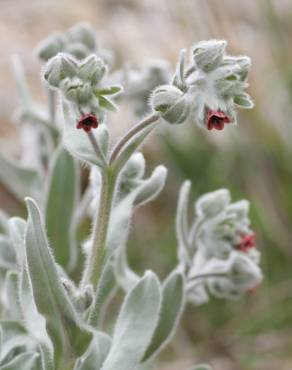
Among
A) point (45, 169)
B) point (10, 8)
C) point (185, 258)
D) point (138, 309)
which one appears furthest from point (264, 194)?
point (10, 8)

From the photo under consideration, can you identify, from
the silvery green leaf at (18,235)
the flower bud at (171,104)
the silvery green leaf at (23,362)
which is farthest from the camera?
the silvery green leaf at (18,235)

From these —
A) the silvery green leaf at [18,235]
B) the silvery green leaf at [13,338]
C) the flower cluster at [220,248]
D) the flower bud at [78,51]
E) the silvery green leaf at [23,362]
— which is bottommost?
the silvery green leaf at [23,362]

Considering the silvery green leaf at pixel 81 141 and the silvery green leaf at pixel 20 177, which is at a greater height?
the silvery green leaf at pixel 20 177

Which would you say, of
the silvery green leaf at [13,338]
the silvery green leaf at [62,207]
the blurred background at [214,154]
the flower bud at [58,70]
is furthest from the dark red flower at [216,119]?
the blurred background at [214,154]

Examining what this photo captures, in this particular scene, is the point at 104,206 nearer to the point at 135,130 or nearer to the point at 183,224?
the point at 135,130

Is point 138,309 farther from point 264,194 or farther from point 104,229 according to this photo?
point 264,194

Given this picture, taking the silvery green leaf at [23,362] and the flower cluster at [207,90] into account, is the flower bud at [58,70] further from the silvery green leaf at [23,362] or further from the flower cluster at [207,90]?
the silvery green leaf at [23,362]

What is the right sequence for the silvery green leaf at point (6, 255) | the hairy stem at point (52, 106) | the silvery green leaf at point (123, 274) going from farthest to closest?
the hairy stem at point (52, 106)
the silvery green leaf at point (6, 255)
the silvery green leaf at point (123, 274)

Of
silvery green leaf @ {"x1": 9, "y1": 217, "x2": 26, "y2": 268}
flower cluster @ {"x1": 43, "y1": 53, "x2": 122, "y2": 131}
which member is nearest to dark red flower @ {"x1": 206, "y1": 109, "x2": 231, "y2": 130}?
flower cluster @ {"x1": 43, "y1": 53, "x2": 122, "y2": 131}
